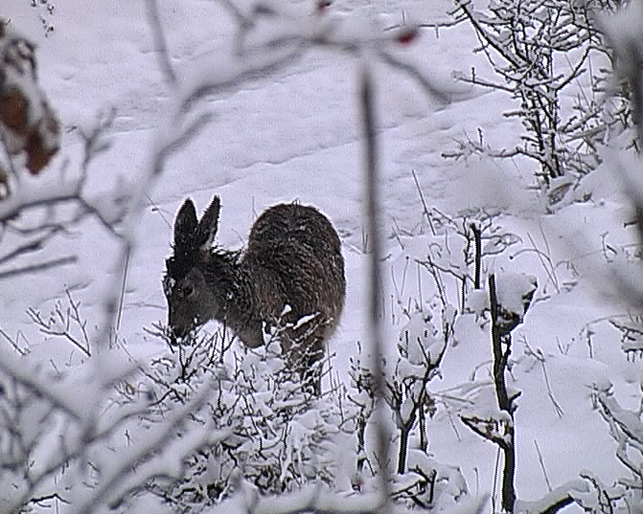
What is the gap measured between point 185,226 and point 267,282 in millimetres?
635

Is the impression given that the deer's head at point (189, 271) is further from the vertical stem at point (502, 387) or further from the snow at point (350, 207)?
the vertical stem at point (502, 387)

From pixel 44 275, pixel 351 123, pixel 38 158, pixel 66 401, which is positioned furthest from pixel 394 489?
pixel 351 123

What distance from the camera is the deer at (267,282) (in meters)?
4.75

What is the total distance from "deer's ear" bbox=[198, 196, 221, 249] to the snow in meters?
0.30

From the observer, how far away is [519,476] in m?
3.89

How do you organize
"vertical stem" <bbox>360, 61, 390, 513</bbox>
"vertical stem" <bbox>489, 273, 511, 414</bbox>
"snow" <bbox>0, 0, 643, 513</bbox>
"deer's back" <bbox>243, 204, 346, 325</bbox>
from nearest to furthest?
"vertical stem" <bbox>360, 61, 390, 513</bbox> → "snow" <bbox>0, 0, 643, 513</bbox> → "vertical stem" <bbox>489, 273, 511, 414</bbox> → "deer's back" <bbox>243, 204, 346, 325</bbox>

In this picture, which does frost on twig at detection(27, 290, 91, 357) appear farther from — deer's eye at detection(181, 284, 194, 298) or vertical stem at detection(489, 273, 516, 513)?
vertical stem at detection(489, 273, 516, 513)

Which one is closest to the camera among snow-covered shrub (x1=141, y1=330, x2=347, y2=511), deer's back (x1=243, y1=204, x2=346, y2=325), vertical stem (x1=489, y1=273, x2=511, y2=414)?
vertical stem (x1=489, y1=273, x2=511, y2=414)

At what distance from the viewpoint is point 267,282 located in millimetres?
5234

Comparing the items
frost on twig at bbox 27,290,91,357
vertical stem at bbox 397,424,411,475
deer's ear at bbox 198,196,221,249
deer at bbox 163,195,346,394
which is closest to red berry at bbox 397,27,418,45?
vertical stem at bbox 397,424,411,475

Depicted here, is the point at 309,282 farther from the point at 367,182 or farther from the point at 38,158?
the point at 367,182

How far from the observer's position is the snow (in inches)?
61.6

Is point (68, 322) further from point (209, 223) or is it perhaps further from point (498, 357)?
point (498, 357)

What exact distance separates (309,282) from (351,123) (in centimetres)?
520
